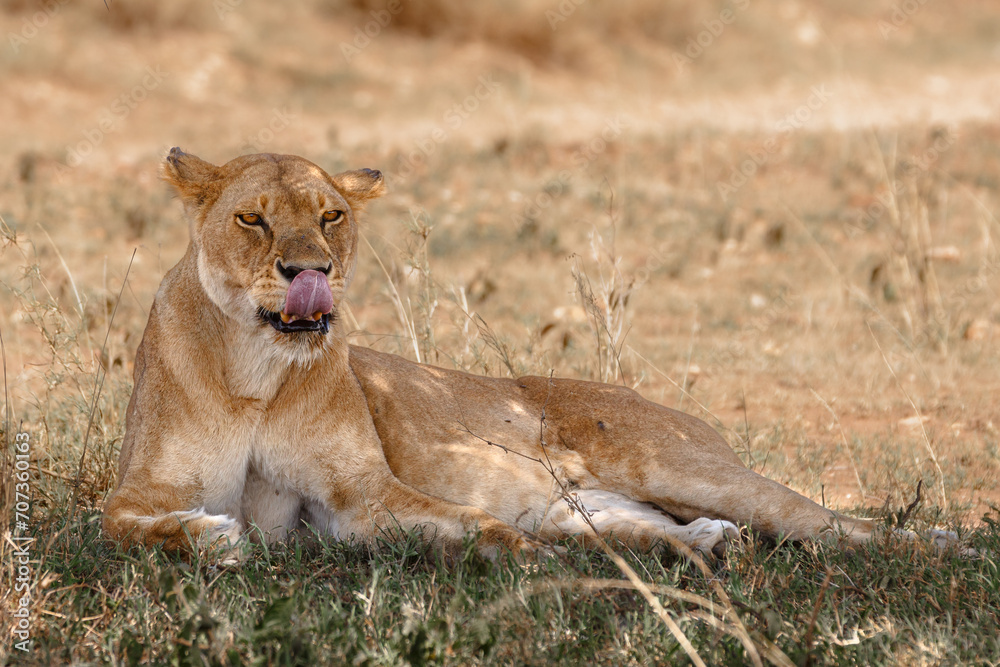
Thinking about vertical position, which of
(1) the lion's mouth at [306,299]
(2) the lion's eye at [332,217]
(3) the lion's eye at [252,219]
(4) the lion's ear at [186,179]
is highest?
(4) the lion's ear at [186,179]

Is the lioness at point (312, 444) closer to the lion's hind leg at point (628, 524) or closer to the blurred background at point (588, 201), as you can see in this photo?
the lion's hind leg at point (628, 524)

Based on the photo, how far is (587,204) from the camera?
11.4 meters

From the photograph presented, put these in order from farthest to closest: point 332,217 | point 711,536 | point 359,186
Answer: point 359,186
point 332,217
point 711,536

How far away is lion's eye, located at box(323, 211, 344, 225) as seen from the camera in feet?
11.6

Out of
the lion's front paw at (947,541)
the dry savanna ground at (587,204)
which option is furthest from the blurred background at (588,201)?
the lion's front paw at (947,541)

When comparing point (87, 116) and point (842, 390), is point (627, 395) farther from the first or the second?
point (87, 116)

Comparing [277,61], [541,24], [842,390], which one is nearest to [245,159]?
[842,390]

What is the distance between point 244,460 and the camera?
3400 millimetres

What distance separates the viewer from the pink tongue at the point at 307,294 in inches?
125

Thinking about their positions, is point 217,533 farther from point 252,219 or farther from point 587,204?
point 587,204

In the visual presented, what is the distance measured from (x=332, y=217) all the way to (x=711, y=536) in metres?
1.65

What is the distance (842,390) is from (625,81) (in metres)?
18.3

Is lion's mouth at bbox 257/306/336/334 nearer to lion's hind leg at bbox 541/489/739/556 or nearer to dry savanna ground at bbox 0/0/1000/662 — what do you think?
dry savanna ground at bbox 0/0/1000/662

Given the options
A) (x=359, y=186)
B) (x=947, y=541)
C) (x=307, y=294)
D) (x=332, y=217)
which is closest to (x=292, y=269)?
(x=307, y=294)
